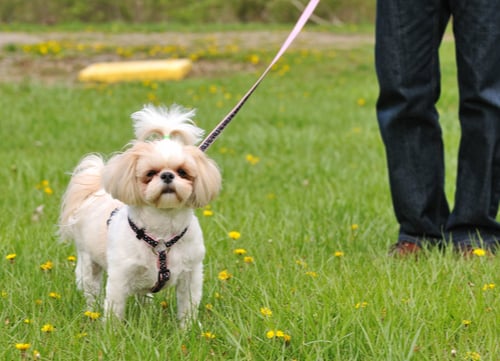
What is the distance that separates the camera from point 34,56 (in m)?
12.2

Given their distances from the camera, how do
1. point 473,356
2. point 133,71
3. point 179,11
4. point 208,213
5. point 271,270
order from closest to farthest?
point 473,356 < point 271,270 < point 208,213 < point 133,71 < point 179,11

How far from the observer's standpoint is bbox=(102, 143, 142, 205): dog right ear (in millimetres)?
2664

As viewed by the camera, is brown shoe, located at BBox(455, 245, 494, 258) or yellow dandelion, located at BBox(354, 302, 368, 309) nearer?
yellow dandelion, located at BBox(354, 302, 368, 309)

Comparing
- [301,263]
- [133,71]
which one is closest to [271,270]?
[301,263]

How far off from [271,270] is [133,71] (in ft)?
25.8

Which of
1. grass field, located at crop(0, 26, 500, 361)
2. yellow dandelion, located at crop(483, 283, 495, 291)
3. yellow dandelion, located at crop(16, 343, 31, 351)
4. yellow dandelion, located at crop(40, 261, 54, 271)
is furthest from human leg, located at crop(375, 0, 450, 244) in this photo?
yellow dandelion, located at crop(16, 343, 31, 351)

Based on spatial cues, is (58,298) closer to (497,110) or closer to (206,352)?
(206,352)

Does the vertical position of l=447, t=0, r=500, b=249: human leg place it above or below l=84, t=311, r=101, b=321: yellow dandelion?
above

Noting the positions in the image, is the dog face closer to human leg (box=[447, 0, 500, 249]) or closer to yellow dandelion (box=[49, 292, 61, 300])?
yellow dandelion (box=[49, 292, 61, 300])

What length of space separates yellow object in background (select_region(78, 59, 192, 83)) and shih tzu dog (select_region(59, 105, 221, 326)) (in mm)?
7812

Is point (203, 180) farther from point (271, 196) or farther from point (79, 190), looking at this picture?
point (271, 196)

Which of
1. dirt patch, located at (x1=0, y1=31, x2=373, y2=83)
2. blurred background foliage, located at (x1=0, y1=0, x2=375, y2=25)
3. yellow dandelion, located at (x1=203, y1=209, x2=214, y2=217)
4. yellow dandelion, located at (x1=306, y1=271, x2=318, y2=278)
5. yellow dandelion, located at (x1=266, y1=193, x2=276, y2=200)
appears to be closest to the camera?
yellow dandelion, located at (x1=306, y1=271, x2=318, y2=278)

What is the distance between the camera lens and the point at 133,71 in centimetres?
1087

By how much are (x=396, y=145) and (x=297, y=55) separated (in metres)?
9.47
